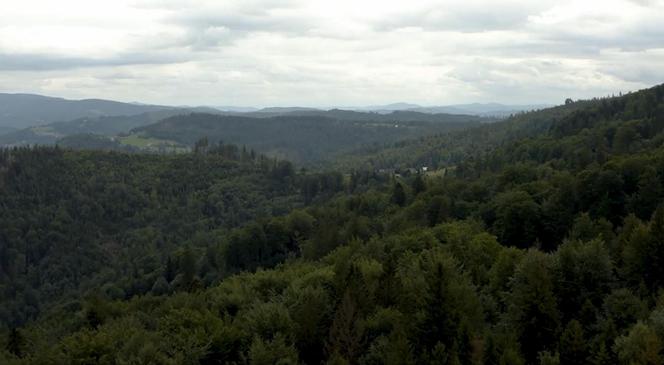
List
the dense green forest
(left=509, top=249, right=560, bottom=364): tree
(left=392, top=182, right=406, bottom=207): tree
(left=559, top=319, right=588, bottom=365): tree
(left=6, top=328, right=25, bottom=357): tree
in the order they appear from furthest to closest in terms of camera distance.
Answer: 1. (left=392, top=182, right=406, bottom=207): tree
2. (left=6, top=328, right=25, bottom=357): tree
3. (left=509, top=249, right=560, bottom=364): tree
4. the dense green forest
5. (left=559, top=319, right=588, bottom=365): tree

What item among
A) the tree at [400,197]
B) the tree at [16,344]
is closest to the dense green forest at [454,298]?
the tree at [16,344]

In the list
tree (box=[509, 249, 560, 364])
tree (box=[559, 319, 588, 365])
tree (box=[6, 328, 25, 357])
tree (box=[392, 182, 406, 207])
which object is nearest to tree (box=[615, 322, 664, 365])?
tree (box=[559, 319, 588, 365])

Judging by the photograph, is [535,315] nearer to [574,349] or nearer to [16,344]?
[574,349]

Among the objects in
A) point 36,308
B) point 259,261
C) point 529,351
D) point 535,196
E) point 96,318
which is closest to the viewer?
point 529,351

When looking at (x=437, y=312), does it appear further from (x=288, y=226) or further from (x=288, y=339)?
(x=288, y=226)

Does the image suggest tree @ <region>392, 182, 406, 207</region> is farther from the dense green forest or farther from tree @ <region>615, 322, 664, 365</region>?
tree @ <region>615, 322, 664, 365</region>

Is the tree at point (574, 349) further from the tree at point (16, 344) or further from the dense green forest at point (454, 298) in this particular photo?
the tree at point (16, 344)

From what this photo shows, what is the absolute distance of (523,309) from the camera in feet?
140

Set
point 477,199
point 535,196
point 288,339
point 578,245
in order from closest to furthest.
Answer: point 288,339 → point 578,245 → point 535,196 → point 477,199

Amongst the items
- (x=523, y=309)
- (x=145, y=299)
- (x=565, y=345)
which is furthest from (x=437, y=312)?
(x=145, y=299)

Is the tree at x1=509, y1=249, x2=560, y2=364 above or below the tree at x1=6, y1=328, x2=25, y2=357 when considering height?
above

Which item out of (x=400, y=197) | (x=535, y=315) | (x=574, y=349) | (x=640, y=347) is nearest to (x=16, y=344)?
(x=535, y=315)

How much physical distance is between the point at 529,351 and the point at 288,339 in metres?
17.8

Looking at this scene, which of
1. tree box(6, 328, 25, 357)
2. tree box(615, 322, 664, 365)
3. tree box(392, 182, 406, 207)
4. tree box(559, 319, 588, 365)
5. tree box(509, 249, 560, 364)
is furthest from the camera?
tree box(392, 182, 406, 207)
